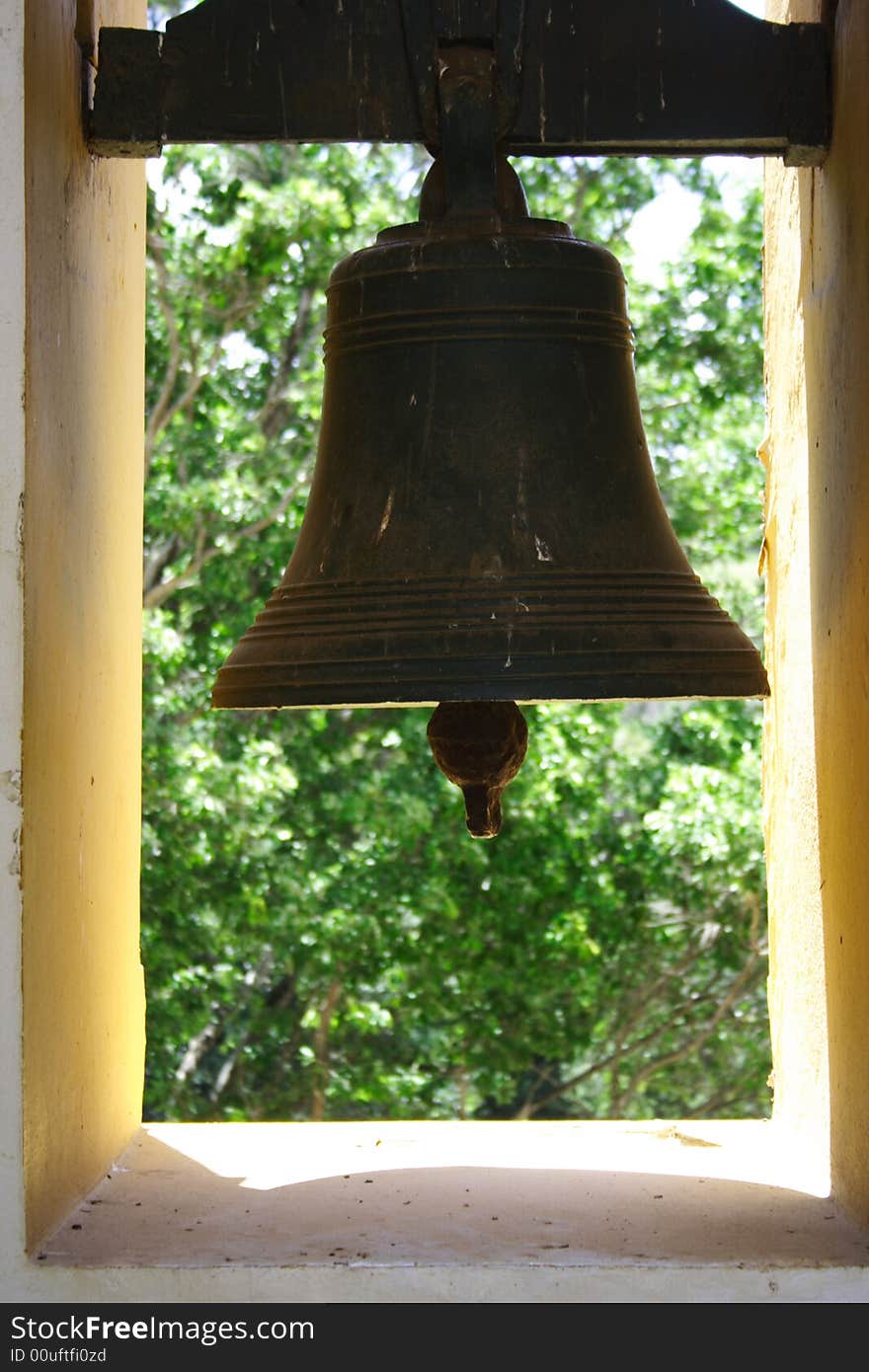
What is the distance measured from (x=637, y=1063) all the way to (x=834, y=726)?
6432 millimetres

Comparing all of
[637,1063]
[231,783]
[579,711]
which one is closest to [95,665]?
[231,783]

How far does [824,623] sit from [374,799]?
5.07m

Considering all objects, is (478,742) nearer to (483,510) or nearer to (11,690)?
(483,510)

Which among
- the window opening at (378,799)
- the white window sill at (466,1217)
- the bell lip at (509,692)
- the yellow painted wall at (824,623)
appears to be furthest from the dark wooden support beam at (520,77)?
the window opening at (378,799)

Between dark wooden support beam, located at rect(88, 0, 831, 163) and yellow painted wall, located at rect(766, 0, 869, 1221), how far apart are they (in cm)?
7

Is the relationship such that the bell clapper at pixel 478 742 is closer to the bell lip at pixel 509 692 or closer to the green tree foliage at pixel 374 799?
the bell lip at pixel 509 692

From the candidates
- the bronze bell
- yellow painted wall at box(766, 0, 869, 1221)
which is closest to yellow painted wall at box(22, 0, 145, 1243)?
the bronze bell

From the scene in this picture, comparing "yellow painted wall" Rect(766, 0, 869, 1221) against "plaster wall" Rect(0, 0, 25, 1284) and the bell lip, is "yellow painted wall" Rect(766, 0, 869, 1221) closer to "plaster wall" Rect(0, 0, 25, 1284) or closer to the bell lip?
the bell lip

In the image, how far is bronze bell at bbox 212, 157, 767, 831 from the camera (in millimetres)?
1438

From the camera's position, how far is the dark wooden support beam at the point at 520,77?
1616mm

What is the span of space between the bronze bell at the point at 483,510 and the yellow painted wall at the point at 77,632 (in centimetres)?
17

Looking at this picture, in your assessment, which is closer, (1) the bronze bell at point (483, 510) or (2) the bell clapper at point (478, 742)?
(1) the bronze bell at point (483, 510)

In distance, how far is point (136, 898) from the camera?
191 cm
